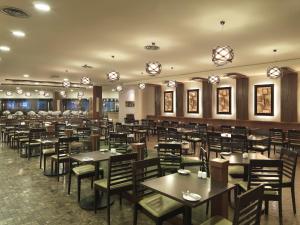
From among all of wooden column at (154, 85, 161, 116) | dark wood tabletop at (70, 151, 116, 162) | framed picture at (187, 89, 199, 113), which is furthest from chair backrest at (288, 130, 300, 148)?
wooden column at (154, 85, 161, 116)

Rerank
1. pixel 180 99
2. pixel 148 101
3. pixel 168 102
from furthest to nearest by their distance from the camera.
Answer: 1. pixel 148 101
2. pixel 168 102
3. pixel 180 99

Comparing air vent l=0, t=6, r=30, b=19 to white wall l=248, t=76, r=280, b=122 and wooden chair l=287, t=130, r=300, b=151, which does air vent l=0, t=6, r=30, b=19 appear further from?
white wall l=248, t=76, r=280, b=122

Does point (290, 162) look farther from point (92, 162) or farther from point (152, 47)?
point (152, 47)

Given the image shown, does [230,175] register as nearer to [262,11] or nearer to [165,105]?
[262,11]

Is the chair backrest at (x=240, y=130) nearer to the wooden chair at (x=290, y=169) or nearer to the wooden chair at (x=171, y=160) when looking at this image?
the wooden chair at (x=290, y=169)

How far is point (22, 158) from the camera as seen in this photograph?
304 inches

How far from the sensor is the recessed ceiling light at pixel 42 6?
149 inches

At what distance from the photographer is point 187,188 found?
106 inches

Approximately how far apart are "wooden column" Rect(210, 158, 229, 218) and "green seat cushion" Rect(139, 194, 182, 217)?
0.44m

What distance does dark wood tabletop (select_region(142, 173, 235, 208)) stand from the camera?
2.44 meters

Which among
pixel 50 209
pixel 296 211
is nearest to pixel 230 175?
pixel 296 211

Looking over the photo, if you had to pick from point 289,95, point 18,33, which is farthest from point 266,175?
point 289,95

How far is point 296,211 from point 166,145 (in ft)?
8.13

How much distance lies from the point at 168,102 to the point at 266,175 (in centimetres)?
1208
